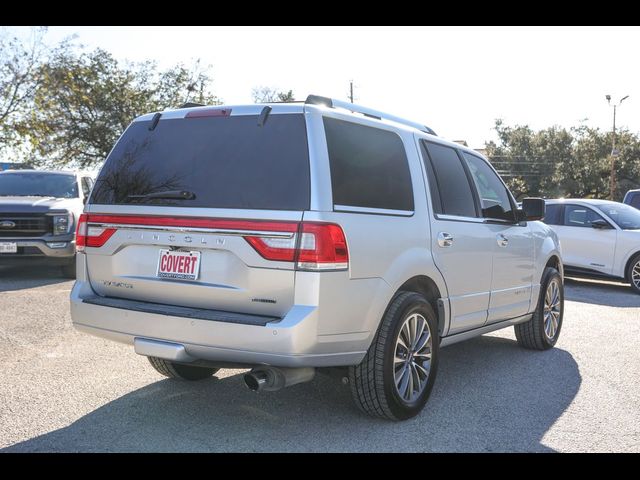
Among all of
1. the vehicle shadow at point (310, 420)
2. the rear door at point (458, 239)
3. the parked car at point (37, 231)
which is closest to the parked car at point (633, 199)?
the vehicle shadow at point (310, 420)

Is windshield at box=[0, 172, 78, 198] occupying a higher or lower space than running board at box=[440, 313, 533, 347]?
higher

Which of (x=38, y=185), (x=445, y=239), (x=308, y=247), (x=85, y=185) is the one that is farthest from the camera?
(x=85, y=185)

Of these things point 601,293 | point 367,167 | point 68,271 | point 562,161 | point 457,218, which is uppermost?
point 562,161

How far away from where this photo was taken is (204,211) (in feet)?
12.8

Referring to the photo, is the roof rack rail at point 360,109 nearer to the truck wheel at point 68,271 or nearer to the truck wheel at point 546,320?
the truck wheel at point 546,320

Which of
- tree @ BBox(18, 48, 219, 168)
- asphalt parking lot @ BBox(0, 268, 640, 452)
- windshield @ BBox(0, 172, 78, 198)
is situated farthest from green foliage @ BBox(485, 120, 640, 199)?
asphalt parking lot @ BBox(0, 268, 640, 452)

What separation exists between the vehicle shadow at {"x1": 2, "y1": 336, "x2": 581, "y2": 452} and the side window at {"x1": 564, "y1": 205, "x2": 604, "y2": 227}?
766 centimetres

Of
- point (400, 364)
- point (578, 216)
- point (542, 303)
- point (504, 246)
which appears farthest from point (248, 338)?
point (578, 216)

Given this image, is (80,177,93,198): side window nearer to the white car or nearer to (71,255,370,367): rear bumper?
(71,255,370,367): rear bumper

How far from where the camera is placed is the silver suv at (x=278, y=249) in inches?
145

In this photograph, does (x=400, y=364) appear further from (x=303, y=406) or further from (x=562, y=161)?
(x=562, y=161)

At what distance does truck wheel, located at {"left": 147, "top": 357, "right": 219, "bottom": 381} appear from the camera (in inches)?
198

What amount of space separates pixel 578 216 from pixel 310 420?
9.92m
